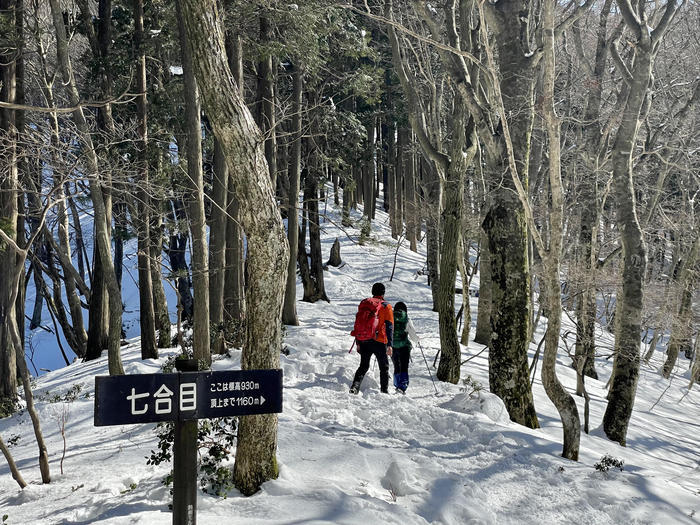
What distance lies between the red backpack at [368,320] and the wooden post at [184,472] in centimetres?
517

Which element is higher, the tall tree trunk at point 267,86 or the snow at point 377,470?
the tall tree trunk at point 267,86

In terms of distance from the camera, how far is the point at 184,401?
306 cm

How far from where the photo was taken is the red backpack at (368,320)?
8227 mm

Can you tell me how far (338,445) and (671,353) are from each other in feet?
54.7

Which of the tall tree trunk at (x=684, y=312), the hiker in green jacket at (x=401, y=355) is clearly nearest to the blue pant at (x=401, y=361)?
the hiker in green jacket at (x=401, y=355)

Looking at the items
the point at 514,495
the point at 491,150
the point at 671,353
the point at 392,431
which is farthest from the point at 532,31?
the point at 671,353

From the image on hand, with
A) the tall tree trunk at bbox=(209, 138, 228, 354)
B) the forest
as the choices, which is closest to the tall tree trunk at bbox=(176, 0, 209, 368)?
the forest

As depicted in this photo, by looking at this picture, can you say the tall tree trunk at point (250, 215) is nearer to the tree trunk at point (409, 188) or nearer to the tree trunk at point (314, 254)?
the tree trunk at point (314, 254)

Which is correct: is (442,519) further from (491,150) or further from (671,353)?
(671,353)

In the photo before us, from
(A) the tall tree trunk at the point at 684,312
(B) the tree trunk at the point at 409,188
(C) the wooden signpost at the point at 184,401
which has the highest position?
(B) the tree trunk at the point at 409,188

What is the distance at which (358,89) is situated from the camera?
47.4ft

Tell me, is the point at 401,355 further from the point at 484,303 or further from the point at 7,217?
the point at 7,217

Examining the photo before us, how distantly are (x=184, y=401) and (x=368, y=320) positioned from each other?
5.33m

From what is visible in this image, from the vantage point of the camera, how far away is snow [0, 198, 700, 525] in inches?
170
